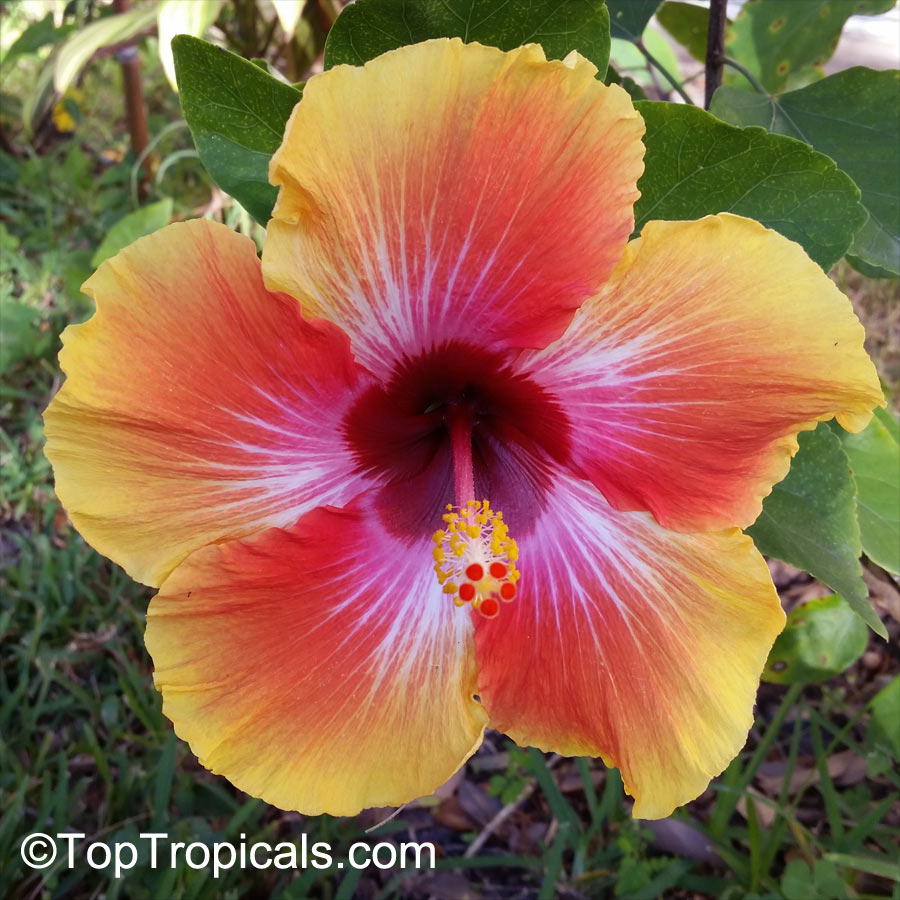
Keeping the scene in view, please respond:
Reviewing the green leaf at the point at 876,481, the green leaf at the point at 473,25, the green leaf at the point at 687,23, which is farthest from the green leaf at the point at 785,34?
the green leaf at the point at 473,25

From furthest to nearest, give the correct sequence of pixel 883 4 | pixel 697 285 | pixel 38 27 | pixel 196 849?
pixel 38 27 → pixel 196 849 → pixel 883 4 → pixel 697 285

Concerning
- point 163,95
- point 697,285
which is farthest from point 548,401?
point 163,95

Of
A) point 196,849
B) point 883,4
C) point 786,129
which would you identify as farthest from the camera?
point 196,849

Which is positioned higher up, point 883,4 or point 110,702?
point 883,4

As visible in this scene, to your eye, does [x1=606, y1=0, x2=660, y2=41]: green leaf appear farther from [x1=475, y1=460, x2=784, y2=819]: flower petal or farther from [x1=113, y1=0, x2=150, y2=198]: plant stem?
[x1=113, y1=0, x2=150, y2=198]: plant stem

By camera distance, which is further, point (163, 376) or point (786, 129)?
point (786, 129)

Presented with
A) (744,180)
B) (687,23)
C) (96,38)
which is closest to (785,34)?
(687,23)

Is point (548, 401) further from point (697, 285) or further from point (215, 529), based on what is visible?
point (215, 529)

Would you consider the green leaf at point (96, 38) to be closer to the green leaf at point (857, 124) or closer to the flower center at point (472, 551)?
the green leaf at point (857, 124)
